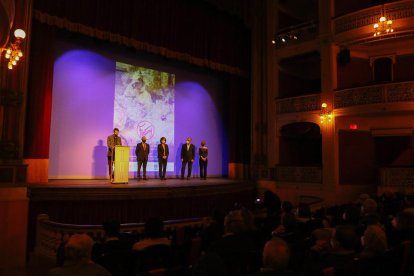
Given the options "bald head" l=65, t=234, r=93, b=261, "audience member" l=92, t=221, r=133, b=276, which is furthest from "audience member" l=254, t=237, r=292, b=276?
"audience member" l=92, t=221, r=133, b=276

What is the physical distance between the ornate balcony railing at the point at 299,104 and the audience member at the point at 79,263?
10.0 meters

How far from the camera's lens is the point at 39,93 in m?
7.95

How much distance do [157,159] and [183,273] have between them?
885cm

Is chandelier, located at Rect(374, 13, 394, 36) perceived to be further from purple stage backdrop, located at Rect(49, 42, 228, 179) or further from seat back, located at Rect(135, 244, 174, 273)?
seat back, located at Rect(135, 244, 174, 273)

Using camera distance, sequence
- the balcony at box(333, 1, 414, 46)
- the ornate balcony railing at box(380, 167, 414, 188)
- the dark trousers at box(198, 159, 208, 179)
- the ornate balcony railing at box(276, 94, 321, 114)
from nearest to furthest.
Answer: the ornate balcony railing at box(380, 167, 414, 188) → the balcony at box(333, 1, 414, 46) → the dark trousers at box(198, 159, 208, 179) → the ornate balcony railing at box(276, 94, 321, 114)

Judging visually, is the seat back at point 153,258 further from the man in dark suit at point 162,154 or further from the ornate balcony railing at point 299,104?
the ornate balcony railing at point 299,104

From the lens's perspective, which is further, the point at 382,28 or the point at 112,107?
the point at 112,107

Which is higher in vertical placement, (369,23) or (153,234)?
(369,23)

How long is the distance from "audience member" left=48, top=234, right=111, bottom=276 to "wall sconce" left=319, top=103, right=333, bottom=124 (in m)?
9.78

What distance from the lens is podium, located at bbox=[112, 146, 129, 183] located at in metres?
8.10

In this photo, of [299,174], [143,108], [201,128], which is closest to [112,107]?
[143,108]

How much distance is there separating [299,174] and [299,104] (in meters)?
2.23

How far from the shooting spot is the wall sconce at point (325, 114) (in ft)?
36.2

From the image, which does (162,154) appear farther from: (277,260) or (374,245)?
(277,260)
